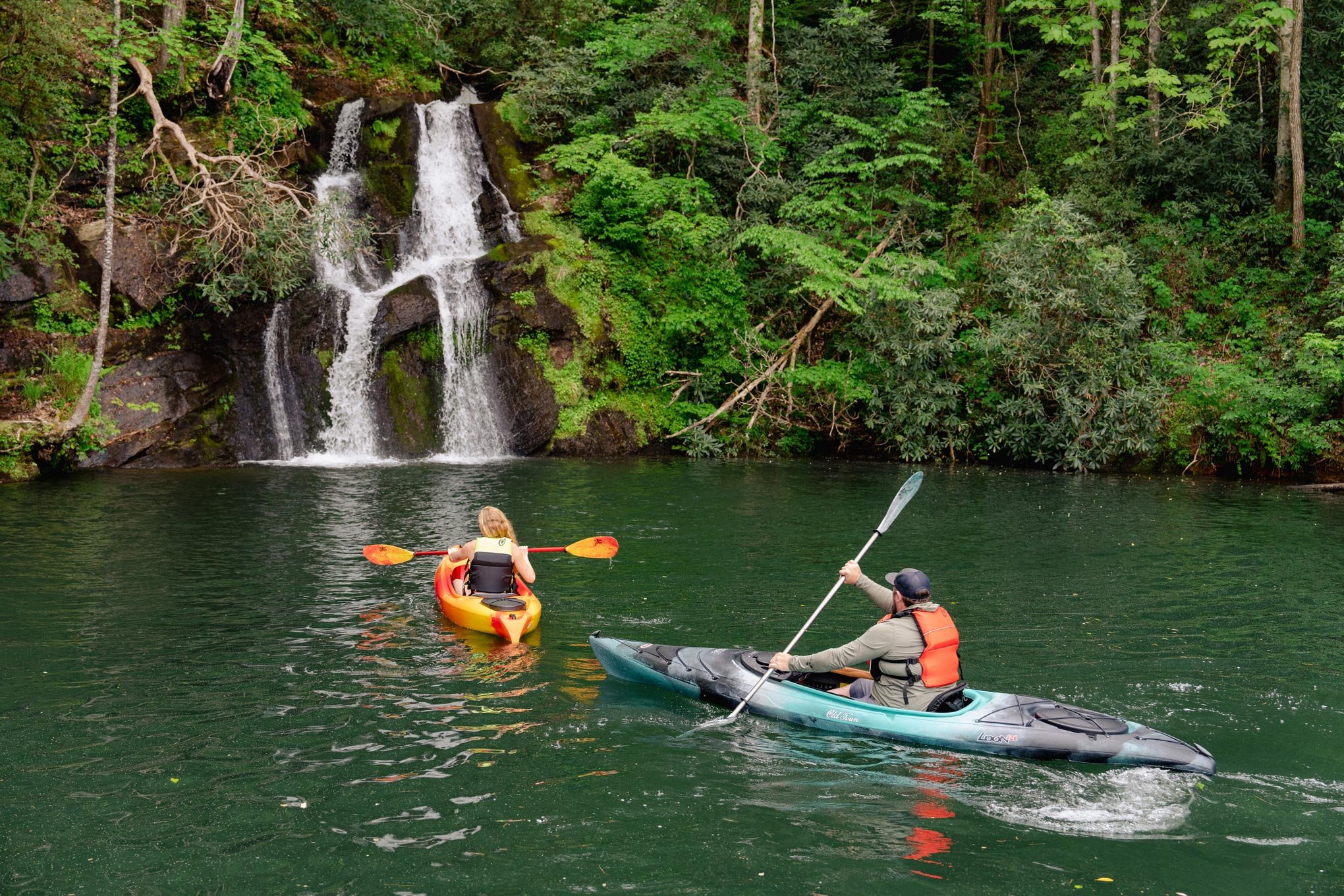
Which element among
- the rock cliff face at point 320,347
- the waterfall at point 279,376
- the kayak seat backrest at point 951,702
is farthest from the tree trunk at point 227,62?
the kayak seat backrest at point 951,702

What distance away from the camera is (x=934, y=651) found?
258 inches

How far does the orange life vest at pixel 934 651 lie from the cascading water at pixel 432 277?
14502 mm

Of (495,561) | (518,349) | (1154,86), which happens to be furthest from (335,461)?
(1154,86)

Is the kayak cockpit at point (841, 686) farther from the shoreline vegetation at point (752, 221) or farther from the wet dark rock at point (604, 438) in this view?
the wet dark rock at point (604, 438)

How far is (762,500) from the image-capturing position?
15547mm

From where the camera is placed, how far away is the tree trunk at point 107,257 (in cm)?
1666

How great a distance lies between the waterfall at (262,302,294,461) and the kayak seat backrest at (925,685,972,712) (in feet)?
50.3

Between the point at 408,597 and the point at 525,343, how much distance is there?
39.4 ft

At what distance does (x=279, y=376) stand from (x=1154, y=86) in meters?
19.7

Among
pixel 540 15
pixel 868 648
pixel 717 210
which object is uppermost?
pixel 540 15

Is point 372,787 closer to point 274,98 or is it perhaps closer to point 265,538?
point 265,538

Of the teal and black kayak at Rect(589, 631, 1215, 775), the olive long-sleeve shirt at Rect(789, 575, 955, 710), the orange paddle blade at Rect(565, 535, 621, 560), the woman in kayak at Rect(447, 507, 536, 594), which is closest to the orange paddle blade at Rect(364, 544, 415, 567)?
the woman in kayak at Rect(447, 507, 536, 594)

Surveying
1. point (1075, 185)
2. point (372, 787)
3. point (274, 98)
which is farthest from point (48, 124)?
point (1075, 185)

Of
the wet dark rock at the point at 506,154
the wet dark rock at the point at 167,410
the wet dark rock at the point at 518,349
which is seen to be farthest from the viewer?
the wet dark rock at the point at 506,154
